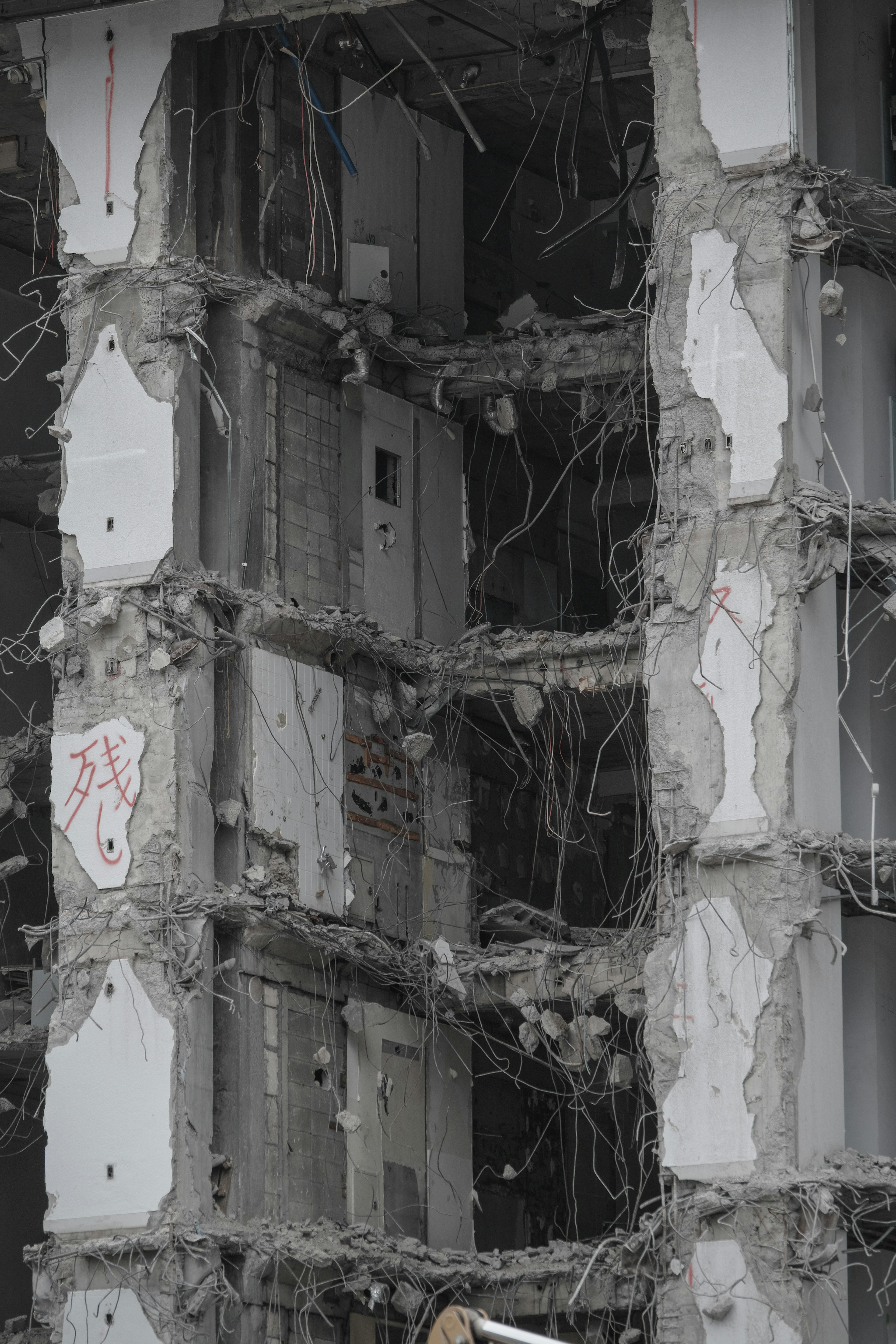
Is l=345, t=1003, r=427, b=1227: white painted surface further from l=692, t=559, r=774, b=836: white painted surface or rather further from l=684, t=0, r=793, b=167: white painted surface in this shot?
l=684, t=0, r=793, b=167: white painted surface

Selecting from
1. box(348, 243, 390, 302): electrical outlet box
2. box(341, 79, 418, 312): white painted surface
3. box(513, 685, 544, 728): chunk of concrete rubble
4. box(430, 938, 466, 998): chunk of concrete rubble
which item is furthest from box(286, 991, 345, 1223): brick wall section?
box(341, 79, 418, 312): white painted surface

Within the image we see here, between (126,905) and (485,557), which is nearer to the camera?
(126,905)

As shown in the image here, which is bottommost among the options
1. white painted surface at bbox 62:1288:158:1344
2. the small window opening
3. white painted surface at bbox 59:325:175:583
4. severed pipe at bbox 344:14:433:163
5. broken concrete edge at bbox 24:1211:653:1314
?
white painted surface at bbox 62:1288:158:1344

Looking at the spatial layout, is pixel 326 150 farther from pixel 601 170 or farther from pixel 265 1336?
pixel 265 1336

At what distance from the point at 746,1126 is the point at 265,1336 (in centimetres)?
386

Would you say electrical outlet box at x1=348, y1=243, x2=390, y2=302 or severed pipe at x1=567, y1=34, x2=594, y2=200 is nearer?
severed pipe at x1=567, y1=34, x2=594, y2=200

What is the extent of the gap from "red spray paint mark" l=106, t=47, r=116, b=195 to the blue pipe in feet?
4.18

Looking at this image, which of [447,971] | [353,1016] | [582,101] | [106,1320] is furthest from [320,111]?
[106,1320]

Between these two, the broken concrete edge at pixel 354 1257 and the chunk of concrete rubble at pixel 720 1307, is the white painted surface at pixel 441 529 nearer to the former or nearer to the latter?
the broken concrete edge at pixel 354 1257

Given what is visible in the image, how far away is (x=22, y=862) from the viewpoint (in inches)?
758

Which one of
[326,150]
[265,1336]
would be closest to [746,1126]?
[265,1336]

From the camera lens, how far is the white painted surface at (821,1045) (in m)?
14.4

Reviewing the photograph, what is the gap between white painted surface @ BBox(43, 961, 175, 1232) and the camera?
15570 mm

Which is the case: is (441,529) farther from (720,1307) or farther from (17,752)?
(720,1307)
